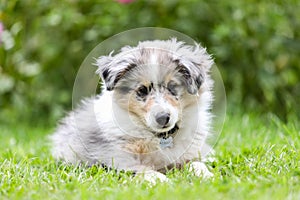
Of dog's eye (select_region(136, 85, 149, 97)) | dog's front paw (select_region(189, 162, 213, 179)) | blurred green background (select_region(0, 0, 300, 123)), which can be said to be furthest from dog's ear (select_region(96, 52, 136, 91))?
blurred green background (select_region(0, 0, 300, 123))

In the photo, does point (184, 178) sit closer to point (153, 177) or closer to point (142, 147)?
point (153, 177)

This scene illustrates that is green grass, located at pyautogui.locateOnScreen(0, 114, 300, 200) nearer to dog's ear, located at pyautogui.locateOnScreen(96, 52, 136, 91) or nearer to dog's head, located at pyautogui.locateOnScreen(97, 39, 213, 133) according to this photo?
dog's head, located at pyautogui.locateOnScreen(97, 39, 213, 133)

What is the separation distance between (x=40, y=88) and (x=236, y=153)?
12.3 feet

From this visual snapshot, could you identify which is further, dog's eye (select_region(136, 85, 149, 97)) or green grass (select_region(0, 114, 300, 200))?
dog's eye (select_region(136, 85, 149, 97))

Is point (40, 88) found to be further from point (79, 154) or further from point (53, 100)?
point (79, 154)

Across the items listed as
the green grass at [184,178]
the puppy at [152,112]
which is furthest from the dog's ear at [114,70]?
the green grass at [184,178]

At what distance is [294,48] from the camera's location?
7.32m

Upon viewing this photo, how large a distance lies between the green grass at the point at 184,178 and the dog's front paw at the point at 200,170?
0.20ft

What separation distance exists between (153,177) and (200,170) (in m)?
0.34

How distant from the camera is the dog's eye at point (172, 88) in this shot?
13.2 ft

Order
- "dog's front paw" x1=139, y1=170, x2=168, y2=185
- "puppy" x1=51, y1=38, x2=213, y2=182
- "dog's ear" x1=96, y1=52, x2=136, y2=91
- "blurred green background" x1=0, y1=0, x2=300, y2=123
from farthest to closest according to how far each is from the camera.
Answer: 1. "blurred green background" x1=0, y1=0, x2=300, y2=123
2. "dog's ear" x1=96, y1=52, x2=136, y2=91
3. "puppy" x1=51, y1=38, x2=213, y2=182
4. "dog's front paw" x1=139, y1=170, x2=168, y2=185

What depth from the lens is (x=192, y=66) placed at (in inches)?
163

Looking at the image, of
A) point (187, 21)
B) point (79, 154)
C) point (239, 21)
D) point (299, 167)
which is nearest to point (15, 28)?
point (187, 21)

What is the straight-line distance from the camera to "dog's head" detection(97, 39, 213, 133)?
3.97 m
